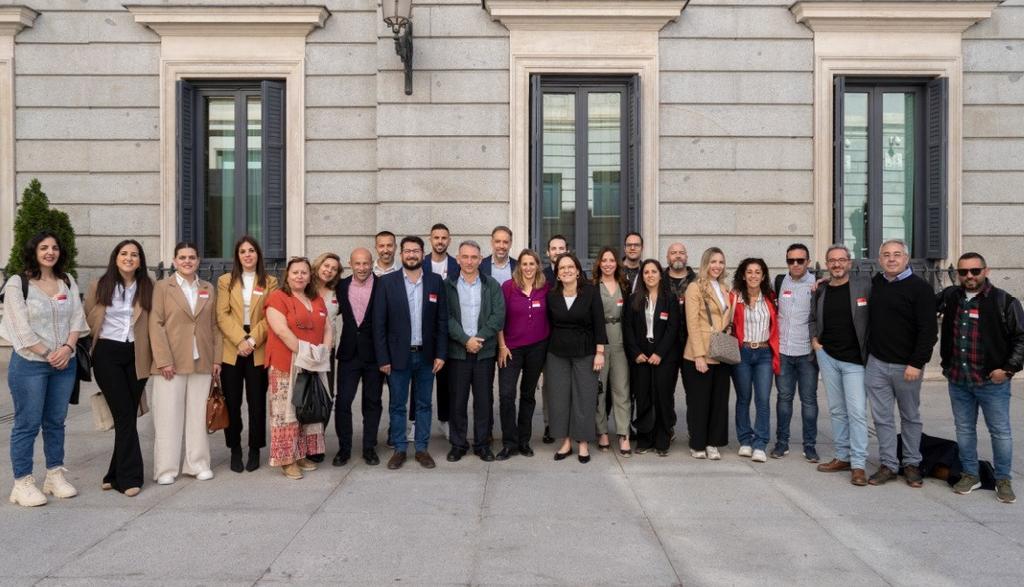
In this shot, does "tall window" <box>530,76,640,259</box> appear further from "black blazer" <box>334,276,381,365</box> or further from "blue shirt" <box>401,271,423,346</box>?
"black blazer" <box>334,276,381,365</box>

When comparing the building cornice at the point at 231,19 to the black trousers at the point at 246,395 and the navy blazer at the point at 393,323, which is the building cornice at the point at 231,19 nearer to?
the navy blazer at the point at 393,323

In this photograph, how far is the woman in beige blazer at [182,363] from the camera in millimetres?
5977

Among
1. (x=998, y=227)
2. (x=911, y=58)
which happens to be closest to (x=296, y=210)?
(x=911, y=58)

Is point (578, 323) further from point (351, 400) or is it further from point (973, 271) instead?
point (973, 271)

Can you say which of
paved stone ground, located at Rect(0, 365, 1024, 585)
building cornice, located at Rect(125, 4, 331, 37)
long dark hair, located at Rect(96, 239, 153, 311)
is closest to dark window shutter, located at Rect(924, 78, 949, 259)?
paved stone ground, located at Rect(0, 365, 1024, 585)

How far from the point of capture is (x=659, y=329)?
7.05 m

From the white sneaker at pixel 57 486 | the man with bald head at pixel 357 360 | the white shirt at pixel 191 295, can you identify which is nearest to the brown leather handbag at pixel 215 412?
the white shirt at pixel 191 295

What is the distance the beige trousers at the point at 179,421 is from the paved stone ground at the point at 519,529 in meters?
0.18

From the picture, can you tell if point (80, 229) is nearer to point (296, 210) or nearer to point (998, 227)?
point (296, 210)

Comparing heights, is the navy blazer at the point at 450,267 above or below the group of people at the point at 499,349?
above

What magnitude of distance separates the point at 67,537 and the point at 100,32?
30.1 ft

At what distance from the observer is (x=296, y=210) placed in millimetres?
11391

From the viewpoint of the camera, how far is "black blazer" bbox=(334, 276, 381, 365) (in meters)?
6.66

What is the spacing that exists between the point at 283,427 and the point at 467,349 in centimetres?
166
